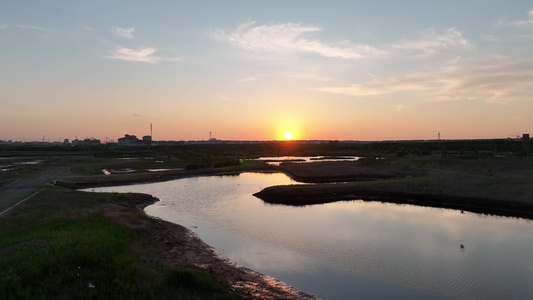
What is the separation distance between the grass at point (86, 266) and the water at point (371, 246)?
5.60 m

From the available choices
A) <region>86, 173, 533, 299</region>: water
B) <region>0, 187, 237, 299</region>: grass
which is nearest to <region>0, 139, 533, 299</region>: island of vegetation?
<region>0, 187, 237, 299</region>: grass

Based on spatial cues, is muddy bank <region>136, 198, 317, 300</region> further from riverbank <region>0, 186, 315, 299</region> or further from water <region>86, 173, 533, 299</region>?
water <region>86, 173, 533, 299</region>

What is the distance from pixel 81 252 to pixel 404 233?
22.1 metres

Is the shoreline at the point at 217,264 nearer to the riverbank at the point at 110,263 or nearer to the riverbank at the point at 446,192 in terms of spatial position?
the riverbank at the point at 110,263

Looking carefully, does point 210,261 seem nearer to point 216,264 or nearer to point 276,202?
point 216,264

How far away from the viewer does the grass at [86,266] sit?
11945 millimetres

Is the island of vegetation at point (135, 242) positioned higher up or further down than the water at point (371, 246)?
higher up

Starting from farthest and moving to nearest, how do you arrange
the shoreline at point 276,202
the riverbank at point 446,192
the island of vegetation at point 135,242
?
1. the riverbank at point 446,192
2. the shoreline at point 276,202
3. the island of vegetation at point 135,242

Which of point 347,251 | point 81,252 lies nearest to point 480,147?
point 347,251

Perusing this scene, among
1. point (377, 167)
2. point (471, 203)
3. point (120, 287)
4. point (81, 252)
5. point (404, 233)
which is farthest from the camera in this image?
point (377, 167)

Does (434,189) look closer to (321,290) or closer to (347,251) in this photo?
(347,251)

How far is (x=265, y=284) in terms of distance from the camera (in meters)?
16.9

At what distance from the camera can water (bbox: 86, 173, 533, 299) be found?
17.0 m

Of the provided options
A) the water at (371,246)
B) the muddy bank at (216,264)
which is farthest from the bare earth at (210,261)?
the water at (371,246)
